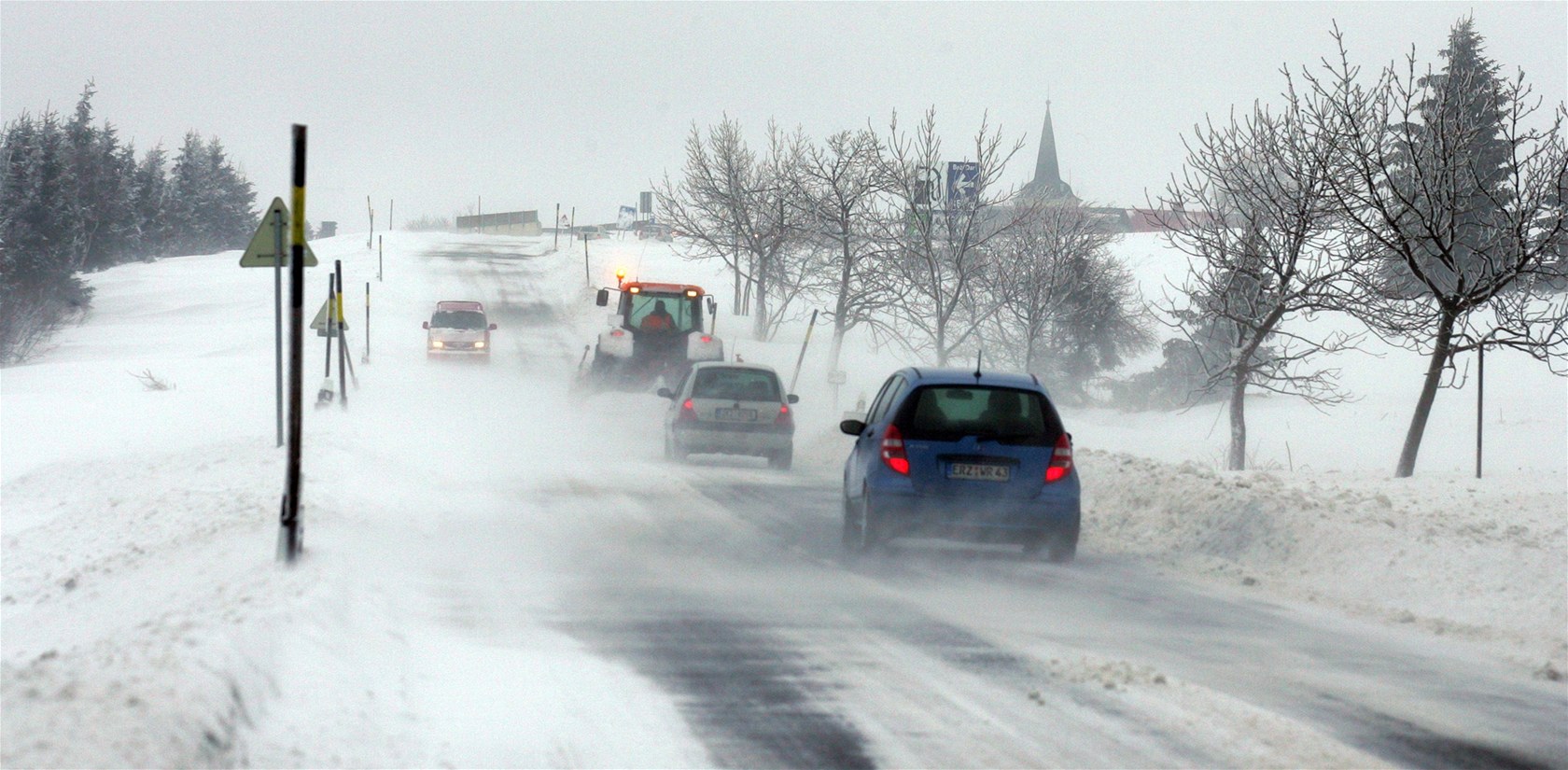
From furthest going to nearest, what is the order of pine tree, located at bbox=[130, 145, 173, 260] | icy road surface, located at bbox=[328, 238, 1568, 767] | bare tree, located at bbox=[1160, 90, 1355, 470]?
pine tree, located at bbox=[130, 145, 173, 260]
bare tree, located at bbox=[1160, 90, 1355, 470]
icy road surface, located at bbox=[328, 238, 1568, 767]

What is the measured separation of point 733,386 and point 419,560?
944 centimetres

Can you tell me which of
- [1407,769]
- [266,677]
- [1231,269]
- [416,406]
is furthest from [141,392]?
[1407,769]

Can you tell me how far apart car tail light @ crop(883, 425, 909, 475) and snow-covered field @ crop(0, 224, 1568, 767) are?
91.2 inches

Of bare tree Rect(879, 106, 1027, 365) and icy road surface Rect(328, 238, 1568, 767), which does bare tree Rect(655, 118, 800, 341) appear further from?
icy road surface Rect(328, 238, 1568, 767)

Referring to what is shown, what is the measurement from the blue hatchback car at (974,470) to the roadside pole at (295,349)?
4.42m

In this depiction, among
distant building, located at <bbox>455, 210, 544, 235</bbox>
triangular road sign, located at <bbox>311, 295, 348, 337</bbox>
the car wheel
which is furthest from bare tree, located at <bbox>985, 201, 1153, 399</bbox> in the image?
distant building, located at <bbox>455, 210, 544, 235</bbox>

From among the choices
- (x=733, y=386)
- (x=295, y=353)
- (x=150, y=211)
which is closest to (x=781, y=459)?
(x=733, y=386)

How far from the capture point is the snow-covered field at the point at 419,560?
187 inches

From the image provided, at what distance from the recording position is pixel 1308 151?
1667cm

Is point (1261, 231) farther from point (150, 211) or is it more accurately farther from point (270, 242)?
point (150, 211)

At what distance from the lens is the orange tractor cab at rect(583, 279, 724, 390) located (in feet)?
90.0

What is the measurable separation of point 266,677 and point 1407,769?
429 centimetres

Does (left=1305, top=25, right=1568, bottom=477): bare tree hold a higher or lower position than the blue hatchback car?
higher

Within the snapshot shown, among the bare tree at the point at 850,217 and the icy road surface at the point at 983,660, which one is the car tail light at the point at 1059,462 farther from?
the bare tree at the point at 850,217
